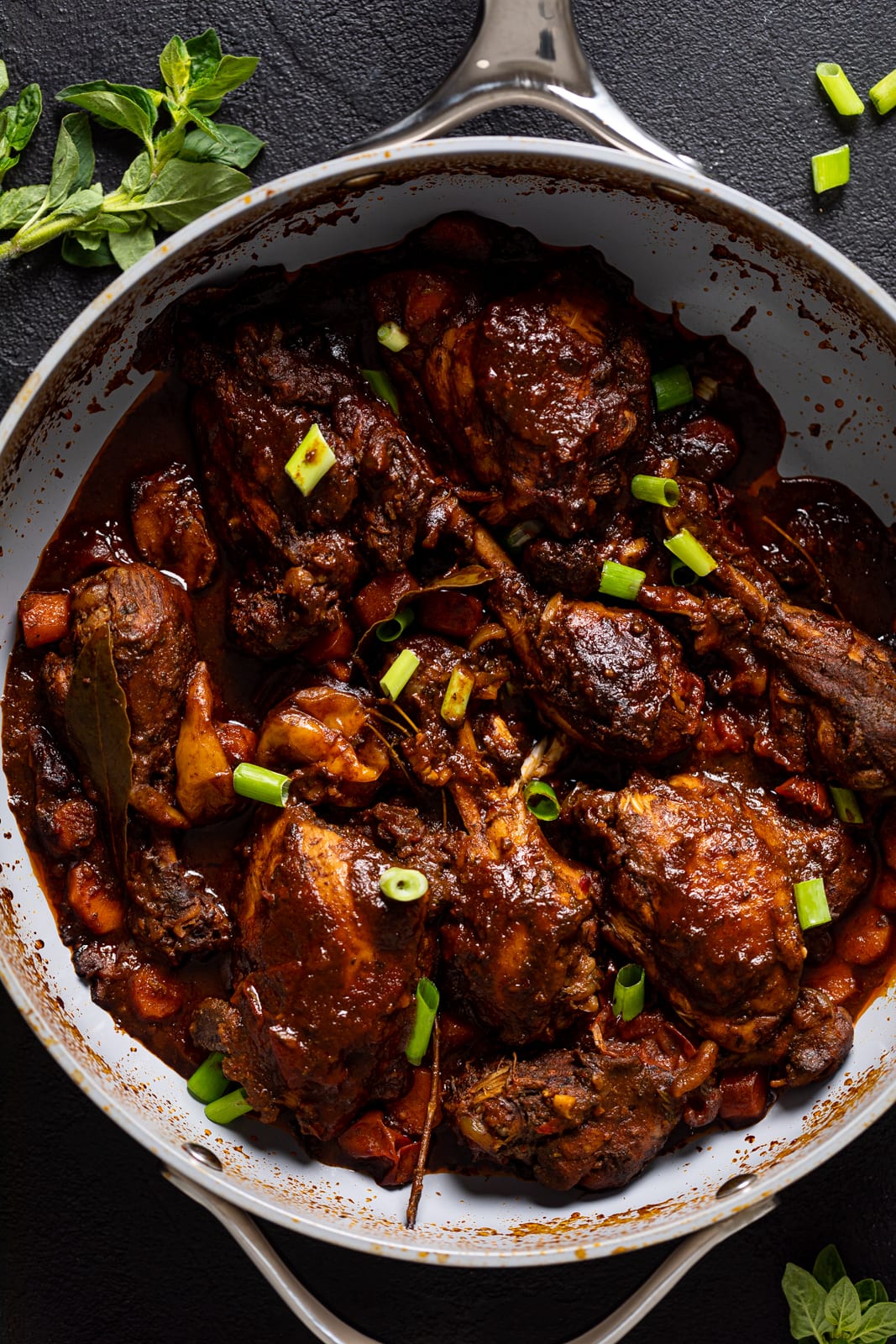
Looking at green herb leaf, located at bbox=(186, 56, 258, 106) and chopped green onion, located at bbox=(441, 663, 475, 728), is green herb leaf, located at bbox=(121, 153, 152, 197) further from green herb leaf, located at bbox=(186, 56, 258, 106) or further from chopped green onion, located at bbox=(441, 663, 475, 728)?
chopped green onion, located at bbox=(441, 663, 475, 728)

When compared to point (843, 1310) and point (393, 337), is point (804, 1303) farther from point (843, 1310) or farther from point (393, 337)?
point (393, 337)

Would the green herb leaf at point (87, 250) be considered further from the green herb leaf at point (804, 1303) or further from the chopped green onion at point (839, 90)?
the green herb leaf at point (804, 1303)

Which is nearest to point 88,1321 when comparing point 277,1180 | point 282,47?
point 277,1180

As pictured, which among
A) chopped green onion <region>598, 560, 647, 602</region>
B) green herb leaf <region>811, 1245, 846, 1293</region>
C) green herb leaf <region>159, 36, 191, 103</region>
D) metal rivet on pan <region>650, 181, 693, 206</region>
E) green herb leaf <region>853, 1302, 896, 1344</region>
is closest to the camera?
metal rivet on pan <region>650, 181, 693, 206</region>

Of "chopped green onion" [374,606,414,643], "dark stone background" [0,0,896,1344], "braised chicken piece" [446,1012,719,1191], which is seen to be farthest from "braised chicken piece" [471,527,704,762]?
"dark stone background" [0,0,896,1344]

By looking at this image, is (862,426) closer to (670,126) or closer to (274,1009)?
(670,126)

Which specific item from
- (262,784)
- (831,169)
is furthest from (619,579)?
(831,169)
